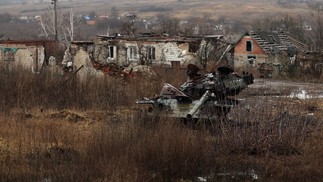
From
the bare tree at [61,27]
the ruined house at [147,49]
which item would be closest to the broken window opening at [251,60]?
the ruined house at [147,49]

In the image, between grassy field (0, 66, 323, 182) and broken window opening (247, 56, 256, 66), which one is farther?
broken window opening (247, 56, 256, 66)

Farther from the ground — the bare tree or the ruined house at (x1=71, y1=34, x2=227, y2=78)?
the bare tree

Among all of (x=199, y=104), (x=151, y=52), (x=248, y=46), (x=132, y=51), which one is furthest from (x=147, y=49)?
(x=199, y=104)

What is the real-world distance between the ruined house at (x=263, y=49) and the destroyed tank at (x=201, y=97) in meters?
26.2

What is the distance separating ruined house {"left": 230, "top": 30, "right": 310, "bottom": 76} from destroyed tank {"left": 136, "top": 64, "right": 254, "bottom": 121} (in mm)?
26214

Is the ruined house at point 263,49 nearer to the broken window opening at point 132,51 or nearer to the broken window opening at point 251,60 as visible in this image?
the broken window opening at point 251,60

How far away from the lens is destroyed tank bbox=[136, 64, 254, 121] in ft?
37.6

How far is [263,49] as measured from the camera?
135 ft

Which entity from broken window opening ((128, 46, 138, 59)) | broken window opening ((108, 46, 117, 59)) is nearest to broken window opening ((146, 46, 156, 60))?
broken window opening ((128, 46, 138, 59))

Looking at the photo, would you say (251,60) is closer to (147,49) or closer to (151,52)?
(151,52)

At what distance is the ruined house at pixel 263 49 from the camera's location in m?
39.4

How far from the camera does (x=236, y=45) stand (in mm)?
43156

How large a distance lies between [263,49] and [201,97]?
30.0 metres

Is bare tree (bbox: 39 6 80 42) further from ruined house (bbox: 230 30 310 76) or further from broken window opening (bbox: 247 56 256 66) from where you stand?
broken window opening (bbox: 247 56 256 66)
